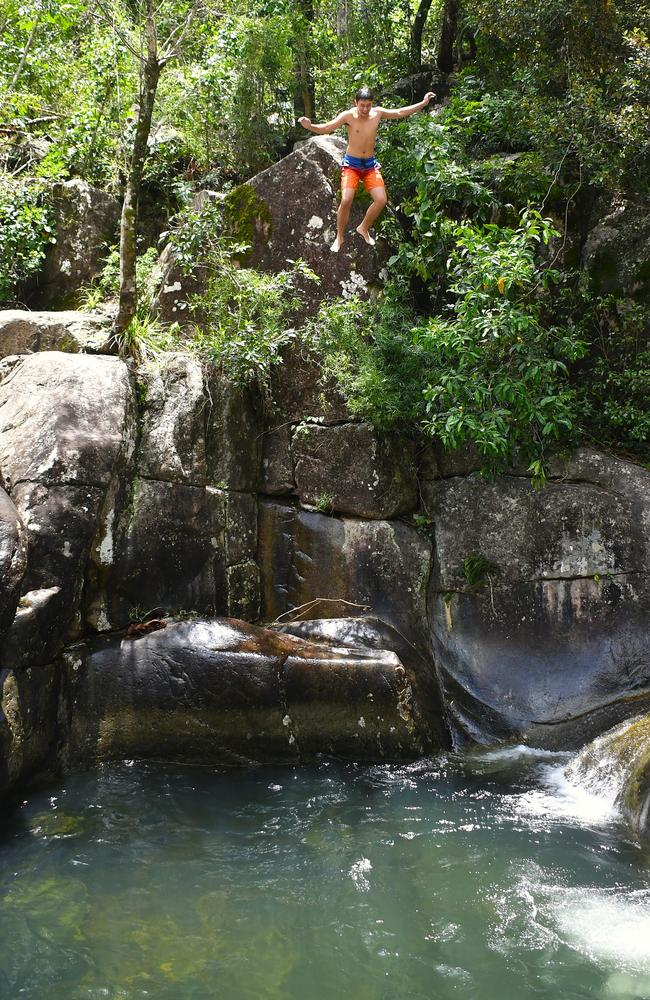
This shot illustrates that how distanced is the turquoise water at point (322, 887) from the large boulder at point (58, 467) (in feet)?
4.94

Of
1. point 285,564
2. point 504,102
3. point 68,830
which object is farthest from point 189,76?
point 68,830

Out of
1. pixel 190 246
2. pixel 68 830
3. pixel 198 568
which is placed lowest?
pixel 68 830

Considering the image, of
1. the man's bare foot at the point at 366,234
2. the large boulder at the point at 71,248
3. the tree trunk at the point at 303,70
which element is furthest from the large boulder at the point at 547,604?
the tree trunk at the point at 303,70

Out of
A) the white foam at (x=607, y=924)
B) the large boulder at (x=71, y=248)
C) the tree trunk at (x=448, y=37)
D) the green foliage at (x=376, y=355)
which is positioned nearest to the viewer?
the white foam at (x=607, y=924)

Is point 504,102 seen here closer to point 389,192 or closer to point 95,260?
point 389,192

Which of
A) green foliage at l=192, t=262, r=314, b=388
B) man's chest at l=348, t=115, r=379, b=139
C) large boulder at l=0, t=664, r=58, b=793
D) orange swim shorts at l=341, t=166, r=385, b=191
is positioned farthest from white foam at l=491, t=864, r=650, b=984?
man's chest at l=348, t=115, r=379, b=139

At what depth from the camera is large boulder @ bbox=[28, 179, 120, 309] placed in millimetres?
11016

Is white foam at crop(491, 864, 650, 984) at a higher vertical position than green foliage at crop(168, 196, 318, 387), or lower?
lower

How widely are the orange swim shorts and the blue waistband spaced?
0.03m

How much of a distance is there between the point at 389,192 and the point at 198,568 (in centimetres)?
540

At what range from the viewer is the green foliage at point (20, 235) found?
10547 mm

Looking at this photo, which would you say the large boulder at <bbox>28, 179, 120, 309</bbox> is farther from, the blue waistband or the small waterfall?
the small waterfall

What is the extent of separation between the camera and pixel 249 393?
9.07m

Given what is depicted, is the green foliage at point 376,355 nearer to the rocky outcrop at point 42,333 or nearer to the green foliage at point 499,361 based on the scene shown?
the green foliage at point 499,361
